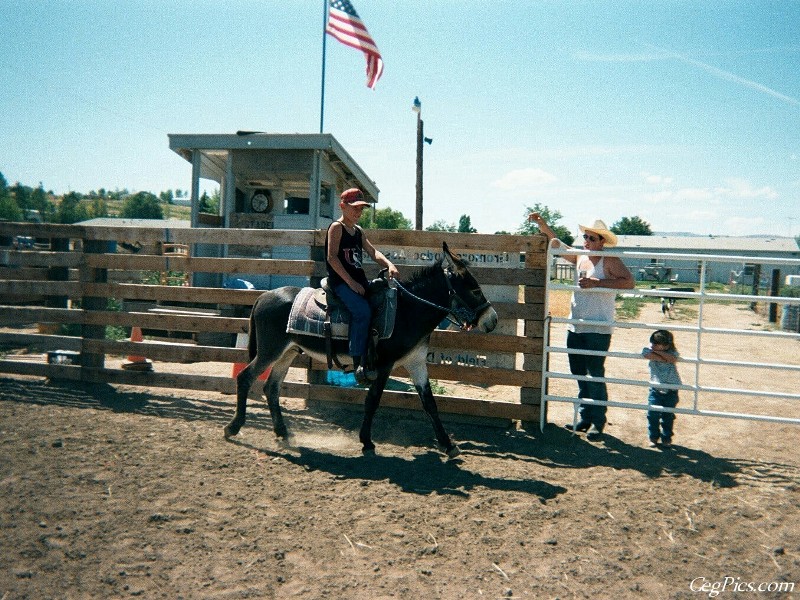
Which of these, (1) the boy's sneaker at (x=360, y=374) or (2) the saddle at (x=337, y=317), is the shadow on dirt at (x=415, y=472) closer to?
(1) the boy's sneaker at (x=360, y=374)

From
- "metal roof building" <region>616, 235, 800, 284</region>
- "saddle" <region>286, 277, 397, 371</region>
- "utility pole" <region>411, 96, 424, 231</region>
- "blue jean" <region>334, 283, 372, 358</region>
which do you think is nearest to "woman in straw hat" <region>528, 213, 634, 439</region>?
"saddle" <region>286, 277, 397, 371</region>

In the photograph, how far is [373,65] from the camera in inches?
643

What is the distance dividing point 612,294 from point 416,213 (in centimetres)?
1429

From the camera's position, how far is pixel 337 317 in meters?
6.15

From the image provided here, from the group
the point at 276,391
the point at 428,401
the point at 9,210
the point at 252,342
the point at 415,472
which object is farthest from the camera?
the point at 9,210

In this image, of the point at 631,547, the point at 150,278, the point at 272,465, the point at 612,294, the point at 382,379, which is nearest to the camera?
the point at 631,547

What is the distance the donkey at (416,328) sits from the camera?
20.0ft

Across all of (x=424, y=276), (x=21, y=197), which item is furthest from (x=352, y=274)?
(x=21, y=197)

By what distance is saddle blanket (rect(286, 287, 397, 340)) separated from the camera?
6.05m

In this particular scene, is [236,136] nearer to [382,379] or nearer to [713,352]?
[382,379]

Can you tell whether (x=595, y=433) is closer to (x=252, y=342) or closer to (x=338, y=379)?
(x=338, y=379)

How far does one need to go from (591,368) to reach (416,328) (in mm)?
2271

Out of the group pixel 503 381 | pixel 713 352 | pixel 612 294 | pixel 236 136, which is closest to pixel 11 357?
pixel 236 136

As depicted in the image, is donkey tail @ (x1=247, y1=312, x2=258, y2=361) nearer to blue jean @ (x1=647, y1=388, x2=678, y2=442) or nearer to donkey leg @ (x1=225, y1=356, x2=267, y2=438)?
donkey leg @ (x1=225, y1=356, x2=267, y2=438)
